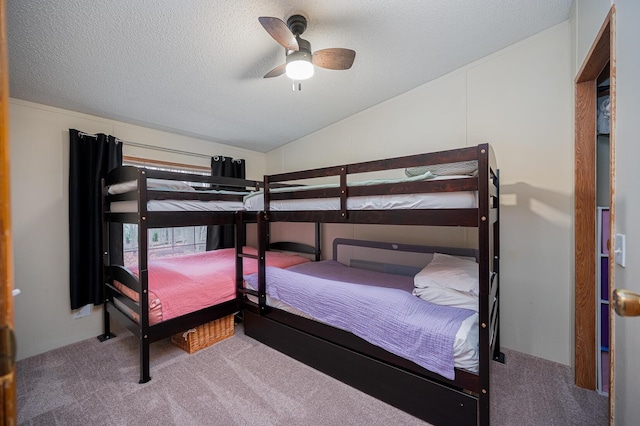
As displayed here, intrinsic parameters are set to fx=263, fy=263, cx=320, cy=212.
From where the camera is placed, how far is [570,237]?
2.10 metres

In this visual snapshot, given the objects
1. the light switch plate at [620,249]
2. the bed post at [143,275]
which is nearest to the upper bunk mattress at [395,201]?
the light switch plate at [620,249]

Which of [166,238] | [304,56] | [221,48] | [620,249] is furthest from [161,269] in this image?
[620,249]

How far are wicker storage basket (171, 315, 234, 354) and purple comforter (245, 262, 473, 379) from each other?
0.78 metres

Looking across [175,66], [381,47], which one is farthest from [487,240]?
[175,66]

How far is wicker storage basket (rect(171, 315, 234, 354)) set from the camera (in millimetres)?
2347

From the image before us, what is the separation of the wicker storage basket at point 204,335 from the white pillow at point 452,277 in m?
1.87

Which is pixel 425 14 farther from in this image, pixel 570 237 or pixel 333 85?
pixel 570 237

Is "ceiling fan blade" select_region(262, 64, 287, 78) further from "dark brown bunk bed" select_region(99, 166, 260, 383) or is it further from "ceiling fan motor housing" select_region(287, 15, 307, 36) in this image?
"dark brown bunk bed" select_region(99, 166, 260, 383)

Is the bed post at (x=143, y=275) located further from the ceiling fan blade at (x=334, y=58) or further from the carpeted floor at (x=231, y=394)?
the ceiling fan blade at (x=334, y=58)

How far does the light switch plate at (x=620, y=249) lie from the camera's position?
40.6 inches

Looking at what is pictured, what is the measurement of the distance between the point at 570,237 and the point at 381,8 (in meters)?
2.24

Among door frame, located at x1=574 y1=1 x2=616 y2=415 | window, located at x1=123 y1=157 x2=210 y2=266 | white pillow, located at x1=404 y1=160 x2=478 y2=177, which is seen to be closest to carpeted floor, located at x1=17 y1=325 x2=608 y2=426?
door frame, located at x1=574 y1=1 x2=616 y2=415

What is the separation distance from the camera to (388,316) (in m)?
1.67

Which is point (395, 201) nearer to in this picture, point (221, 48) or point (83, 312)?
point (221, 48)
